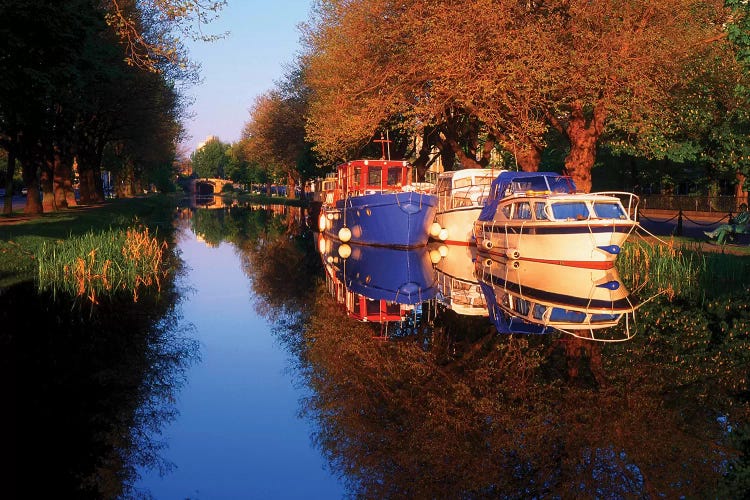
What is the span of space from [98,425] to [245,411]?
6.32 feet

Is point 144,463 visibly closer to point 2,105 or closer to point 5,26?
point 5,26

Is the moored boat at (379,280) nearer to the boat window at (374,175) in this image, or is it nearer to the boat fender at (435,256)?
the boat fender at (435,256)

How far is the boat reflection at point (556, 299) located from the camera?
49.0 feet

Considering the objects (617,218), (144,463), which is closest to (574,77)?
(617,218)

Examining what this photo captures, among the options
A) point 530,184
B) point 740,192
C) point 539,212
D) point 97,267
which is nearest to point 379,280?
point 539,212

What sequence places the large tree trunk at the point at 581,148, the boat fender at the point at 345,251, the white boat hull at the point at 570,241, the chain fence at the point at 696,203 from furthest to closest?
the chain fence at the point at 696,203
the boat fender at the point at 345,251
the large tree trunk at the point at 581,148
the white boat hull at the point at 570,241

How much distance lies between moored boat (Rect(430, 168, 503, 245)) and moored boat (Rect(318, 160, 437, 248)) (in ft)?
3.92

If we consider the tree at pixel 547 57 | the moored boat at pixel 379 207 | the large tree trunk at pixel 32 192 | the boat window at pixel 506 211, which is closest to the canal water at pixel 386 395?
the boat window at pixel 506 211

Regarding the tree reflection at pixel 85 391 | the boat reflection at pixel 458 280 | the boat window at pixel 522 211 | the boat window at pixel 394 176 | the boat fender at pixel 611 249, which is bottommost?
the boat reflection at pixel 458 280

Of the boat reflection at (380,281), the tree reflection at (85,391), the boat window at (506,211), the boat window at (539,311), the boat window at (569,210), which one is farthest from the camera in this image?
the boat window at (506,211)

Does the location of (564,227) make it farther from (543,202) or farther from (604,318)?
(604,318)

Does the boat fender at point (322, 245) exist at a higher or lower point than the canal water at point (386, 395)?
lower

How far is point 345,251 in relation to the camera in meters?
34.6

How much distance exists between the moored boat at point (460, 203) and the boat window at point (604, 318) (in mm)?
16475
